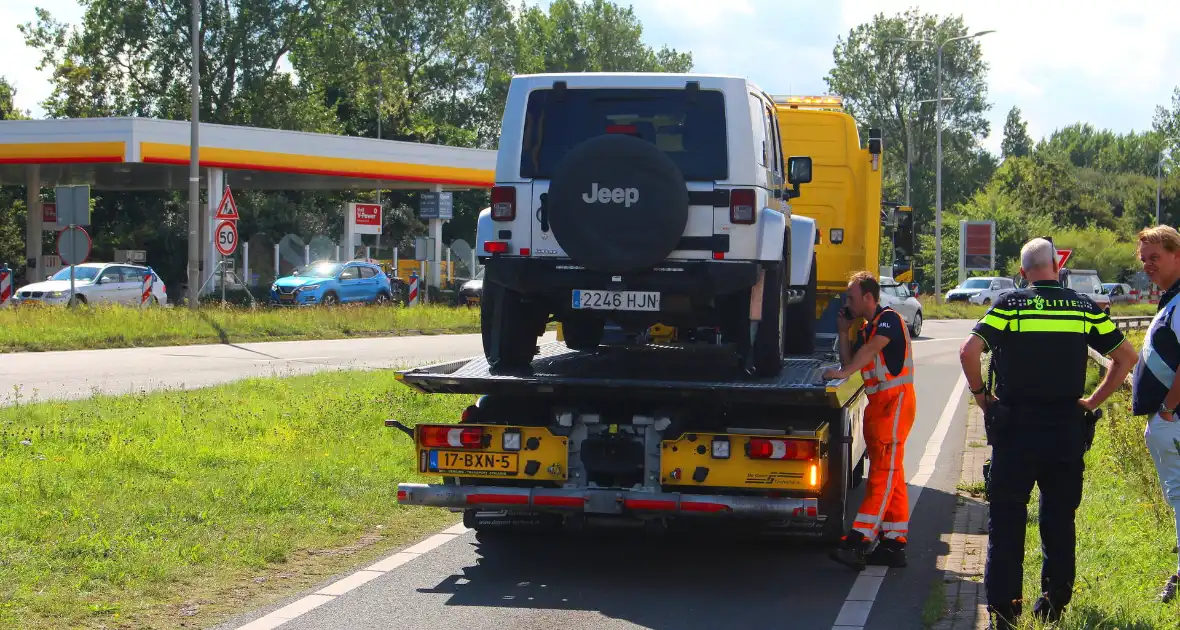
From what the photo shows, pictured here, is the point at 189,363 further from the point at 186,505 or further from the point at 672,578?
the point at 672,578

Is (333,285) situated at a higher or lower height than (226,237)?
lower

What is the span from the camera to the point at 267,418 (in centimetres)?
1316

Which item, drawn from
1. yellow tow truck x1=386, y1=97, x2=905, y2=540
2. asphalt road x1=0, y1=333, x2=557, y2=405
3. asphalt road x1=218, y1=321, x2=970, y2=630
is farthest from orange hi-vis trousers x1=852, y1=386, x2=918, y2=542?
asphalt road x1=0, y1=333, x2=557, y2=405

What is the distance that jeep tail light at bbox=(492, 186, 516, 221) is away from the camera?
8148mm

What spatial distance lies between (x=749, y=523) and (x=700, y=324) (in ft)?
4.44

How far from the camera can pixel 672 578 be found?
25.1 ft

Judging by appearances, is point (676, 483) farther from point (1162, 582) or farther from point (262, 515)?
point (262, 515)

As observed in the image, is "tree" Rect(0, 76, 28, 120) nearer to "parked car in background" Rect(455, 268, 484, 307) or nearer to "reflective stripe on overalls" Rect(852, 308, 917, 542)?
"parked car in background" Rect(455, 268, 484, 307)

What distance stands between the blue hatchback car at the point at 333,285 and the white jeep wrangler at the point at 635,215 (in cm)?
2943

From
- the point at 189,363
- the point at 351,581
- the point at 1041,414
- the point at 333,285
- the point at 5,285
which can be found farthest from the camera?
the point at 333,285

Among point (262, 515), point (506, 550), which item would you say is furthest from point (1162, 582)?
point (262, 515)

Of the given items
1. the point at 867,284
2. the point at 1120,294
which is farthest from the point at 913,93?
the point at 867,284

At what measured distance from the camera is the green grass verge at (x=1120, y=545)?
6.18 metres

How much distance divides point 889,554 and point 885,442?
63 centimetres
